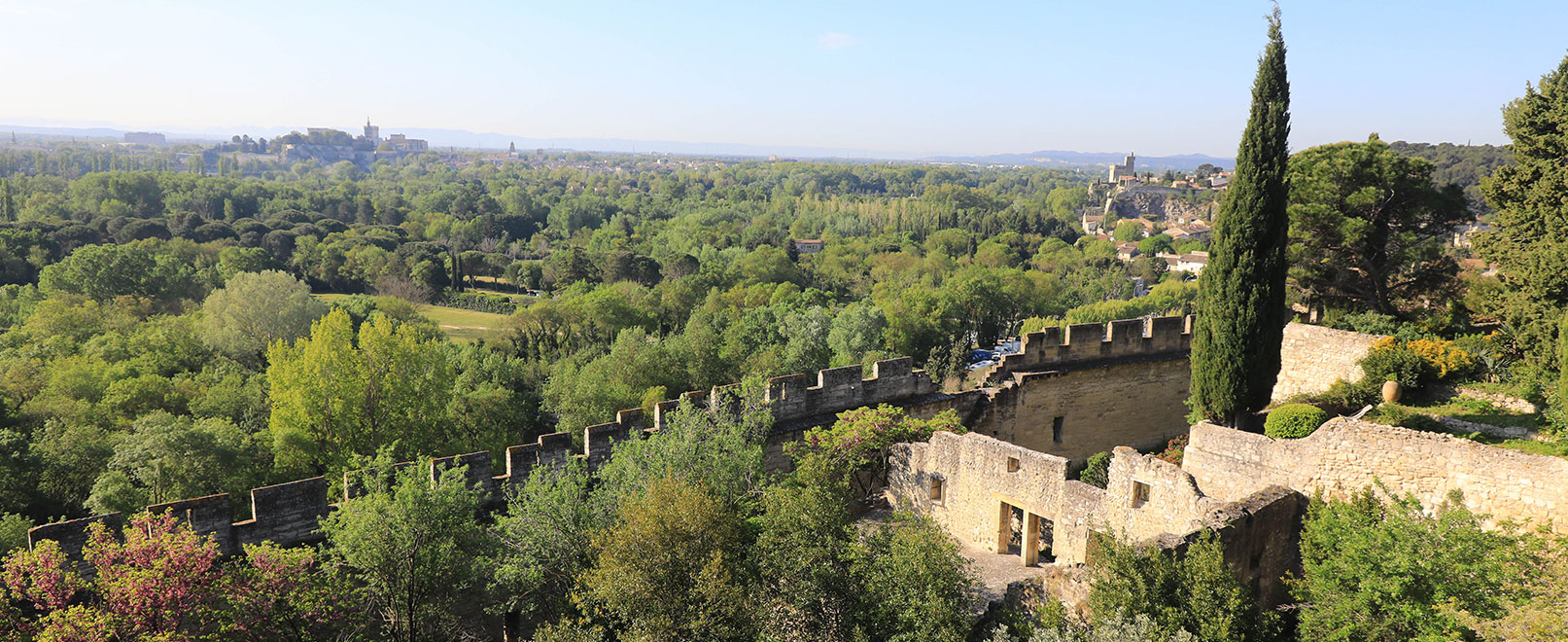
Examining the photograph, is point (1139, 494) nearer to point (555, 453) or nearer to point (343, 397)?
point (555, 453)

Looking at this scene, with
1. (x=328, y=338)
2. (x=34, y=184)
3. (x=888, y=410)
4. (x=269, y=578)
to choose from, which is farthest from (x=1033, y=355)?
(x=34, y=184)

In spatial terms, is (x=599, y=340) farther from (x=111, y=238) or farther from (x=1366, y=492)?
(x=111, y=238)

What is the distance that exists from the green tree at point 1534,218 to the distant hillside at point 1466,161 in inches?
1931

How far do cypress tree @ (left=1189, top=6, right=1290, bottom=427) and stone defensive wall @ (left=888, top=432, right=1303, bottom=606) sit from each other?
3.57 metres

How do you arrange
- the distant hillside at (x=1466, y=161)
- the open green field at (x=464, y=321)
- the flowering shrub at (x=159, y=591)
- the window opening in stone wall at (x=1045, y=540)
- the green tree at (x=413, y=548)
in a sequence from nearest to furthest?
1. the flowering shrub at (x=159, y=591)
2. the green tree at (x=413, y=548)
3. the window opening in stone wall at (x=1045, y=540)
4. the open green field at (x=464, y=321)
5. the distant hillside at (x=1466, y=161)

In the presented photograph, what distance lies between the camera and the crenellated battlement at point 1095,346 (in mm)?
20234

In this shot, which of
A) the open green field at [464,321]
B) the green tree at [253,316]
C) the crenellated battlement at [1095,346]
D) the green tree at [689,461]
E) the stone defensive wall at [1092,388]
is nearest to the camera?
the green tree at [689,461]

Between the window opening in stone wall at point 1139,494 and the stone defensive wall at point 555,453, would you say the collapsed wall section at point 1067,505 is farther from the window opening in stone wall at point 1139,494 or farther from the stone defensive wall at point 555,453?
the stone defensive wall at point 555,453

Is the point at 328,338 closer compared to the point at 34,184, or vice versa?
the point at 328,338

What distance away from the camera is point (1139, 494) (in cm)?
1375

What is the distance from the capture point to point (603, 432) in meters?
15.4

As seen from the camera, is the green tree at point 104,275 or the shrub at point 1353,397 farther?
the green tree at point 104,275

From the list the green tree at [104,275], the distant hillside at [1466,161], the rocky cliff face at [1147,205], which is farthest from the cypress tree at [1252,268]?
the rocky cliff face at [1147,205]

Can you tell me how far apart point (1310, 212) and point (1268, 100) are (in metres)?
6.27
